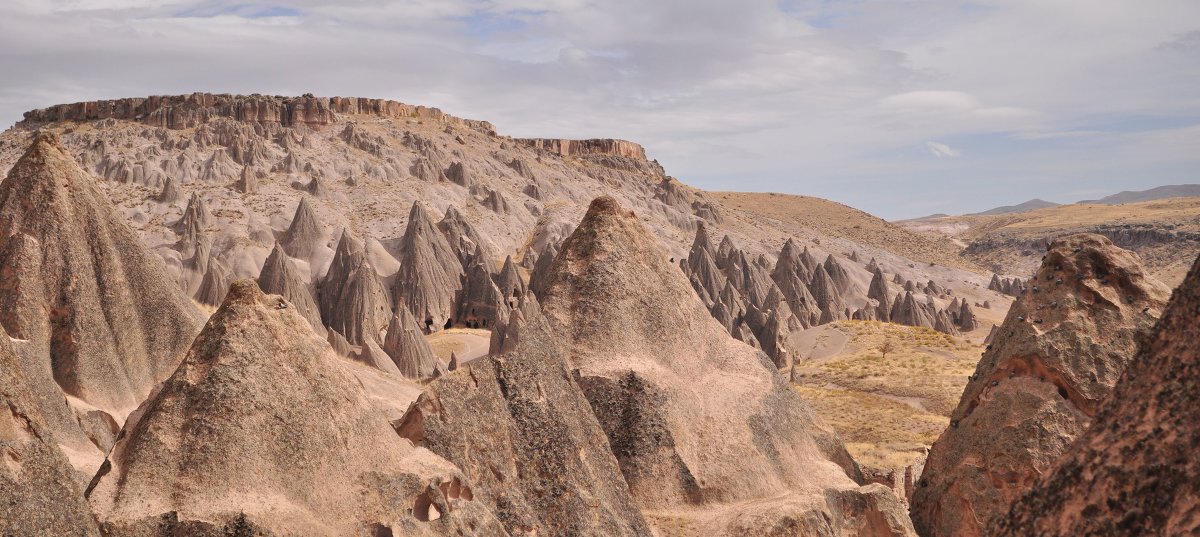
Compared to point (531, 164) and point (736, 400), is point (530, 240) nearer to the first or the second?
point (531, 164)

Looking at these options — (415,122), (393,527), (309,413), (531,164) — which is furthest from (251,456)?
(415,122)

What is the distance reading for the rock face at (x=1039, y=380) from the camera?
12.8 meters

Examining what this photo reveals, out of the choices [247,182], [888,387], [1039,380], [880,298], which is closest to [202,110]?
[247,182]

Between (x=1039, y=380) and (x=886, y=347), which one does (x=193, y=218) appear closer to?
(x=886, y=347)

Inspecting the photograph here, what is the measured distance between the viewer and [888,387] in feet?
128

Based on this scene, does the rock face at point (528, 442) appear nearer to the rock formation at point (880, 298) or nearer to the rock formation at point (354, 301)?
the rock formation at point (354, 301)

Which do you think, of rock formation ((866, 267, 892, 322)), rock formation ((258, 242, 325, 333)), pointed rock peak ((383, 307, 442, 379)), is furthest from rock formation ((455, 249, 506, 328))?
rock formation ((866, 267, 892, 322))

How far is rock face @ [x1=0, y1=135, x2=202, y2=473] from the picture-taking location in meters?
13.3

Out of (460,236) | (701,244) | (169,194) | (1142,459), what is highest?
(1142,459)

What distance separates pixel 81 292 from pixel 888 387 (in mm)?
31600

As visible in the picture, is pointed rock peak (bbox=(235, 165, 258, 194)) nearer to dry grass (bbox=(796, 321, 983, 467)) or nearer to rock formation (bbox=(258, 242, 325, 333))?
rock formation (bbox=(258, 242, 325, 333))

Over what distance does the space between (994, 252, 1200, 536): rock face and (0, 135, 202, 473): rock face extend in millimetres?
11473

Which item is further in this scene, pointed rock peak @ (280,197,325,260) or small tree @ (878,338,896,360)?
pointed rock peak @ (280,197,325,260)

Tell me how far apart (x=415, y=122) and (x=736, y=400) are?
10832cm
